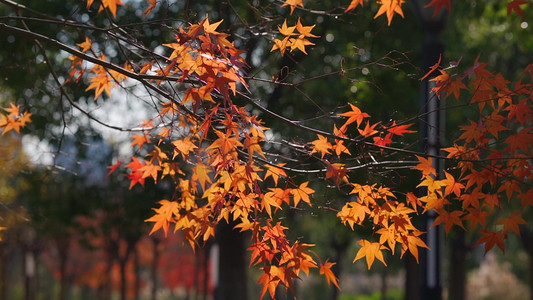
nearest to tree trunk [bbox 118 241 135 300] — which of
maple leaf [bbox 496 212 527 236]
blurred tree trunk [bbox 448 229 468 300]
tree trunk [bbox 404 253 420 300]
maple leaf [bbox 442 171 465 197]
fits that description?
blurred tree trunk [bbox 448 229 468 300]

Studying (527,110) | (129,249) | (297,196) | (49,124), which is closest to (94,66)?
(297,196)

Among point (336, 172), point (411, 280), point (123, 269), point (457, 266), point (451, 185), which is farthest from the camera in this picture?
point (123, 269)

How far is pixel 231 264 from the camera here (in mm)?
11859

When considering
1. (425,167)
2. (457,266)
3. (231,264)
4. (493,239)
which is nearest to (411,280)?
(231,264)

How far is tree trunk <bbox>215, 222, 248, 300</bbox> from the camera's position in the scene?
38.6 ft

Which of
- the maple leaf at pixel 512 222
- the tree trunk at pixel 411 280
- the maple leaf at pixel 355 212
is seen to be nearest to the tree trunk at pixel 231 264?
the tree trunk at pixel 411 280

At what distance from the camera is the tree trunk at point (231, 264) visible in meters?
11.8

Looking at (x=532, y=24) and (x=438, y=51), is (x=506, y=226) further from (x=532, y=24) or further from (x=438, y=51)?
(x=532, y=24)

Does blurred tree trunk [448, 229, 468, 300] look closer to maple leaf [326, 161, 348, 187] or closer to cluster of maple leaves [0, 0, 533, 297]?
cluster of maple leaves [0, 0, 533, 297]

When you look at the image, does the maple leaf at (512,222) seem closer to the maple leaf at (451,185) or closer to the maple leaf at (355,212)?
the maple leaf at (451,185)

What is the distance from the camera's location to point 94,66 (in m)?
6.23

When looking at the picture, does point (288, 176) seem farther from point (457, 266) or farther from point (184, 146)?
point (457, 266)

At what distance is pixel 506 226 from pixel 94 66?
12.6ft

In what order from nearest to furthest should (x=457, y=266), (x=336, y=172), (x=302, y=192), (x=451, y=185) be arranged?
(x=336, y=172), (x=451, y=185), (x=302, y=192), (x=457, y=266)
